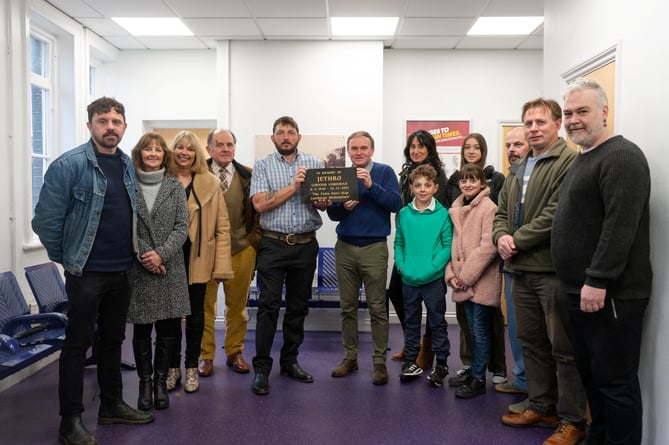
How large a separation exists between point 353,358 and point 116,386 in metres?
1.64

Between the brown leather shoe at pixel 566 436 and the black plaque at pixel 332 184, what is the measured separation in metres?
1.74

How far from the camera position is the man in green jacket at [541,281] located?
102 inches

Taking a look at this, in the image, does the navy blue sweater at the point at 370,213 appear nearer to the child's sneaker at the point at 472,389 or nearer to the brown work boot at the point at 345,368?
the brown work boot at the point at 345,368

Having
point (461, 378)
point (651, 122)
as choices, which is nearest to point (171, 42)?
point (461, 378)

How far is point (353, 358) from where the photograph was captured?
376 centimetres

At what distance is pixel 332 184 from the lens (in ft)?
10.7

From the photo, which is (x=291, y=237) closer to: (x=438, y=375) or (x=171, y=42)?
(x=438, y=375)

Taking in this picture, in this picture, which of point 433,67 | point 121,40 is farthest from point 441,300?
point 121,40

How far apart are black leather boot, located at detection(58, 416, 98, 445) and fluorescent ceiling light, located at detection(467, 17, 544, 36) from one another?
14.5 feet

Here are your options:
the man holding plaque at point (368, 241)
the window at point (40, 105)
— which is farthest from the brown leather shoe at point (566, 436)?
the window at point (40, 105)

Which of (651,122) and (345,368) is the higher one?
(651,122)

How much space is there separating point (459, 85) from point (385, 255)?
2823mm

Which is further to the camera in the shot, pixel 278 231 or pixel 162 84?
pixel 162 84

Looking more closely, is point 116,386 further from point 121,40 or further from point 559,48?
point 121,40
